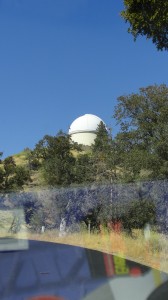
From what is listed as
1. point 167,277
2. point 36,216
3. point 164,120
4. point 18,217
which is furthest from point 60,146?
point 167,277

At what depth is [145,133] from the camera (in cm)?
1770

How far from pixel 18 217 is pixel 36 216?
149 inches

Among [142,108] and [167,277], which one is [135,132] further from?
Result: [167,277]

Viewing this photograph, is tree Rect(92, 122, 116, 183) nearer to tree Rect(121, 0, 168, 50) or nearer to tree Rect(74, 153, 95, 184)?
tree Rect(74, 153, 95, 184)

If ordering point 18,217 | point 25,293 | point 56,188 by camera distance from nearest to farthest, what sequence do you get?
1. point 25,293
2. point 18,217
3. point 56,188

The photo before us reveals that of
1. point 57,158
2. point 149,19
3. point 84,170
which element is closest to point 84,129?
point 57,158

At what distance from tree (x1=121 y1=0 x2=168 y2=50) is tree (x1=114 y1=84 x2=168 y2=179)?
849 centimetres

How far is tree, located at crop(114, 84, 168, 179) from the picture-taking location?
1569 cm

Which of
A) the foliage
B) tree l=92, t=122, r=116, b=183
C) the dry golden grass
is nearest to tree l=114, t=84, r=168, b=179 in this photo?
tree l=92, t=122, r=116, b=183

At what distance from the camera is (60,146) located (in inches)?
824

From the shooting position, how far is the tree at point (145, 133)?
51.5 feet

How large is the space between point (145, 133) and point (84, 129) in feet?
82.0

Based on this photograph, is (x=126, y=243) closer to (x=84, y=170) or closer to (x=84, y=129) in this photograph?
(x=84, y=170)

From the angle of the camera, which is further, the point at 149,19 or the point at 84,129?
the point at 84,129
